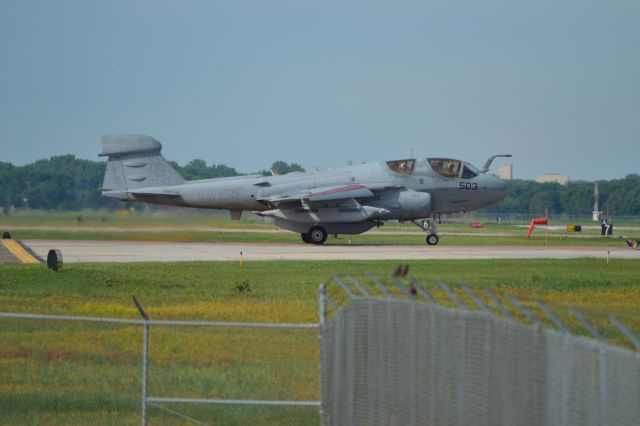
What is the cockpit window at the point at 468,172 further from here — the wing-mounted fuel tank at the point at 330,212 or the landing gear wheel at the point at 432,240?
the wing-mounted fuel tank at the point at 330,212

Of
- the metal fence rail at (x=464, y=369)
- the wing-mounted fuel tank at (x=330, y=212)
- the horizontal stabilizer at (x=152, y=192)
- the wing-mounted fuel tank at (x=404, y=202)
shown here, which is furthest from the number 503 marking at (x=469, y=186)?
the metal fence rail at (x=464, y=369)

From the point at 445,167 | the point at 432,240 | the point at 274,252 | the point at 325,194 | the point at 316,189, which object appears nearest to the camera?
the point at 274,252

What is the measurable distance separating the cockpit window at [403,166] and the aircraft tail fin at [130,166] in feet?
32.2

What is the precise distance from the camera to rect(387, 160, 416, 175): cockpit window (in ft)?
152

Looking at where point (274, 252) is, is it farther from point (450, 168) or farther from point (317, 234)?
point (450, 168)

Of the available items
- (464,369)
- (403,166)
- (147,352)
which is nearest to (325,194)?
(403,166)

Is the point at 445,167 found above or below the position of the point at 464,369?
above

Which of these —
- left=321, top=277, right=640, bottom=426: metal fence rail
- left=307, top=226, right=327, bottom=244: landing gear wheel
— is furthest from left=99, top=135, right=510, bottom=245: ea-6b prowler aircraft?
left=321, top=277, right=640, bottom=426: metal fence rail

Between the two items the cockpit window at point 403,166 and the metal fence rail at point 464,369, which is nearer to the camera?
the metal fence rail at point 464,369

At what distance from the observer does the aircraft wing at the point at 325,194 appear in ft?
147

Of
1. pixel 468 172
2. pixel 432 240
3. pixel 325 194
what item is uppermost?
pixel 468 172

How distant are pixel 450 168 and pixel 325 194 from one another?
5.82m

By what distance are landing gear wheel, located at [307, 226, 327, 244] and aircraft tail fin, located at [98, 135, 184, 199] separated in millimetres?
6543

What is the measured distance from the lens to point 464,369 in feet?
26.1
